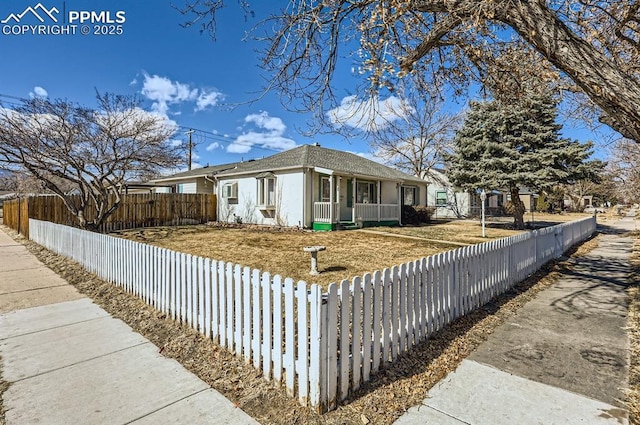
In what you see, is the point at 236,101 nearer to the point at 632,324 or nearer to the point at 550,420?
the point at 550,420

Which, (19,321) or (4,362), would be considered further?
(19,321)

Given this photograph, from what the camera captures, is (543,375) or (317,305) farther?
(543,375)

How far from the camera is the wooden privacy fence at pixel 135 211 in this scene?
13.9 m

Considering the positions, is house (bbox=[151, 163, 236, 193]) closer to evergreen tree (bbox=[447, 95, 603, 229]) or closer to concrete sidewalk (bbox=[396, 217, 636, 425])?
evergreen tree (bbox=[447, 95, 603, 229])

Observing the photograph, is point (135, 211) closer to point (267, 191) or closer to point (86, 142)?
point (86, 142)

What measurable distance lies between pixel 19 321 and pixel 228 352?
3.31 metres

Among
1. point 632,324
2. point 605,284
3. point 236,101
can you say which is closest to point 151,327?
point 236,101

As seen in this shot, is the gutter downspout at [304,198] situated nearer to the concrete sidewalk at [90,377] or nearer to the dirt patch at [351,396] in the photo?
the dirt patch at [351,396]

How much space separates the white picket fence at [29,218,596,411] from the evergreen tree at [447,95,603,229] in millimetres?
12630

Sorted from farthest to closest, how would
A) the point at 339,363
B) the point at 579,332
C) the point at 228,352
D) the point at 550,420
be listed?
the point at 579,332, the point at 228,352, the point at 339,363, the point at 550,420

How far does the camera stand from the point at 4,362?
10.7 ft

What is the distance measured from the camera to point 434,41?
4473 mm

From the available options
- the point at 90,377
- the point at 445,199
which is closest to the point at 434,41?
the point at 90,377

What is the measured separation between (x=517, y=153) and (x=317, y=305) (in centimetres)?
1794
